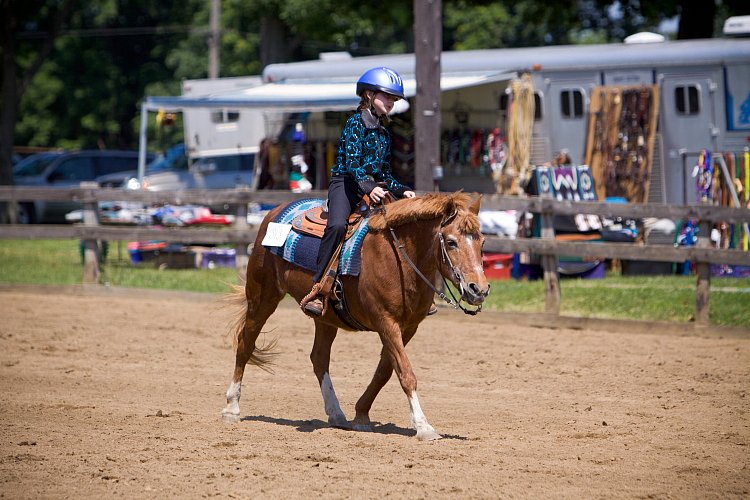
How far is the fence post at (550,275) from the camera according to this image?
1273 cm

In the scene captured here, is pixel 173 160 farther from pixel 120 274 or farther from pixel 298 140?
pixel 120 274

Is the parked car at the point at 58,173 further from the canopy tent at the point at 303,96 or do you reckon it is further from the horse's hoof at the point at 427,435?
the horse's hoof at the point at 427,435

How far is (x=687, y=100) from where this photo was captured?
1769 cm

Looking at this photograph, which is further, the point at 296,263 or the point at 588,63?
the point at 588,63

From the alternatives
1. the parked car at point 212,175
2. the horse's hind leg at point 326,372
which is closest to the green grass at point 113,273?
the parked car at point 212,175

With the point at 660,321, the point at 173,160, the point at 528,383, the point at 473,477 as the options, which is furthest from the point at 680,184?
the point at 173,160

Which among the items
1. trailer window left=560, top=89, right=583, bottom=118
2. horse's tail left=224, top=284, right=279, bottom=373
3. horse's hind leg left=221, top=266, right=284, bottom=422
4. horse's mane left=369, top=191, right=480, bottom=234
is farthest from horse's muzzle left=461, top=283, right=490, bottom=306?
trailer window left=560, top=89, right=583, bottom=118

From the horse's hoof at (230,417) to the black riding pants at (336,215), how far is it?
3.95 ft

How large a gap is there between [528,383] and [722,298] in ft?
15.8

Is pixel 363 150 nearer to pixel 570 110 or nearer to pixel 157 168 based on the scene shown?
pixel 570 110

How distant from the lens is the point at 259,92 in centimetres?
2153

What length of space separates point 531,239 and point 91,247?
6.50 metres

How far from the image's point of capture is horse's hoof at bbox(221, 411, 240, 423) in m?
7.77

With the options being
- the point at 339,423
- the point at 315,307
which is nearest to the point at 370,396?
the point at 339,423
